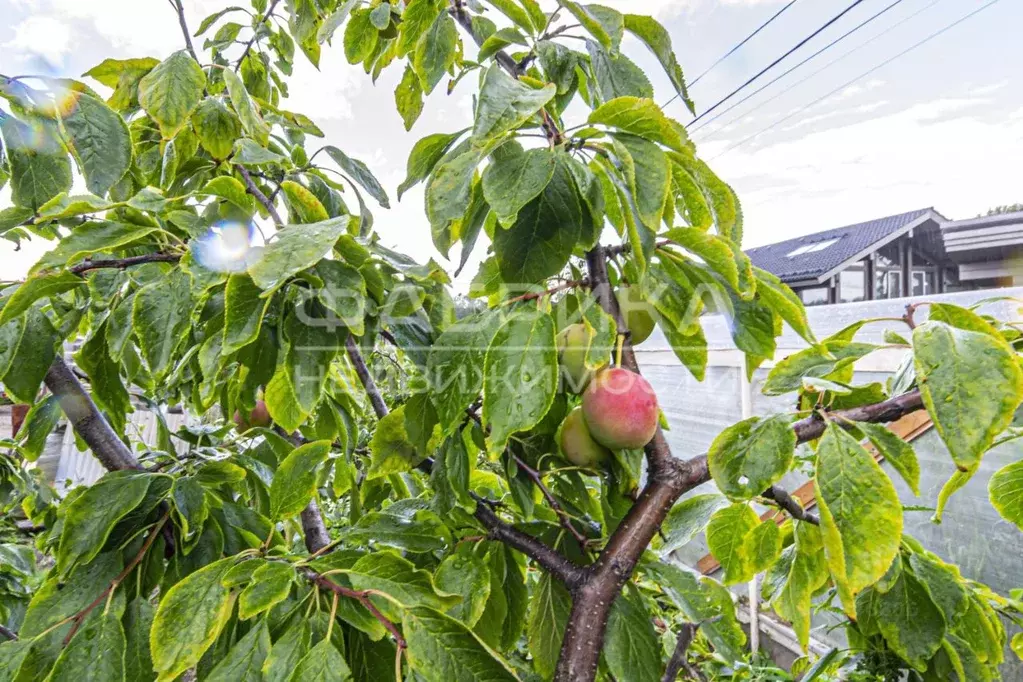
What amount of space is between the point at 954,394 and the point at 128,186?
74 centimetres

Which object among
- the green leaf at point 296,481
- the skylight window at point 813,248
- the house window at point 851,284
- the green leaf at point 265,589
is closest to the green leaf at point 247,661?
the green leaf at point 265,589

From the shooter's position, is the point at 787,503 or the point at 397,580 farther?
the point at 787,503

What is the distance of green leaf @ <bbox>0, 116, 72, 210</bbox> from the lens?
0.51 m

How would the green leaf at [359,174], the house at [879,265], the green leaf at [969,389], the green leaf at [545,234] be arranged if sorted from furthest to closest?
1. the house at [879,265]
2. the green leaf at [359,174]
3. the green leaf at [545,234]
4. the green leaf at [969,389]

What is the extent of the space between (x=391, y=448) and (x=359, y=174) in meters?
0.42

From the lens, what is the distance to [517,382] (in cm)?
41

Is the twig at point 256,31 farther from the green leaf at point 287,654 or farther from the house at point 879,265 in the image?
the house at point 879,265

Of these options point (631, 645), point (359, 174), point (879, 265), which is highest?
point (359, 174)

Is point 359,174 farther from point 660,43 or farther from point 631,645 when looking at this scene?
point 631,645

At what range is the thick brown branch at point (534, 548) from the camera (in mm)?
507

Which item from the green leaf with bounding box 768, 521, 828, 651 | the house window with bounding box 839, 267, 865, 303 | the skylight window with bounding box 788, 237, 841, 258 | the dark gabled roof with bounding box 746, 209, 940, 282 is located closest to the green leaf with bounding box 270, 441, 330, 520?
the green leaf with bounding box 768, 521, 828, 651

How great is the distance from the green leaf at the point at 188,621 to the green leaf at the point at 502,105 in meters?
0.36

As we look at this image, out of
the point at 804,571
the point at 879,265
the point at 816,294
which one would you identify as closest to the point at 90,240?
the point at 804,571

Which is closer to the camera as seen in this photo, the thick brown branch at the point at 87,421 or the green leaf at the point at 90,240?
the green leaf at the point at 90,240
